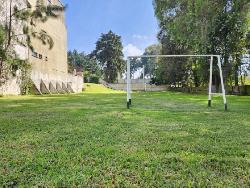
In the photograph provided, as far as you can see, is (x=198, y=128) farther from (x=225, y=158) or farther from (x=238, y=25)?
(x=238, y=25)

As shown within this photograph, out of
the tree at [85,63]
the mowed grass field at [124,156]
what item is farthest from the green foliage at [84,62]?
the mowed grass field at [124,156]

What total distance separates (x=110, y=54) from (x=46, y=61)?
135 feet

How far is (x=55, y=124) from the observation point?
24.6 feet

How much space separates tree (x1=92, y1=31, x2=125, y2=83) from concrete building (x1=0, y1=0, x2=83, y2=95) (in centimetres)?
2788

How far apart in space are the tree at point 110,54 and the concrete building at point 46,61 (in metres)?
27.9

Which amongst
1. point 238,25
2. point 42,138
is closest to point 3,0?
point 238,25

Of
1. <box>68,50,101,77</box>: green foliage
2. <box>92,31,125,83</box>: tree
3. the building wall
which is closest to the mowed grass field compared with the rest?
the building wall

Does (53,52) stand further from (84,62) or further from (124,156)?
(84,62)

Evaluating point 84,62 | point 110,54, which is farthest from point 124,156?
point 84,62

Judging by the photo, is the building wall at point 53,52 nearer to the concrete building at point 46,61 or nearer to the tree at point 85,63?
the concrete building at point 46,61

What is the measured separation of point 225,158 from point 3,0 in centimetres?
2662

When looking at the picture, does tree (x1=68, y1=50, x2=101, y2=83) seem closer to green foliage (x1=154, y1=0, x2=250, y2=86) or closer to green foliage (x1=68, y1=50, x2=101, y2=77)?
green foliage (x1=68, y1=50, x2=101, y2=77)

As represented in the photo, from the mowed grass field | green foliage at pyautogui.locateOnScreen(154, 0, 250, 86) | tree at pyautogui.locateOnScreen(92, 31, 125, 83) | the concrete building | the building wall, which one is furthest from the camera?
tree at pyautogui.locateOnScreen(92, 31, 125, 83)

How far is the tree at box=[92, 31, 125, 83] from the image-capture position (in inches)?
3204
